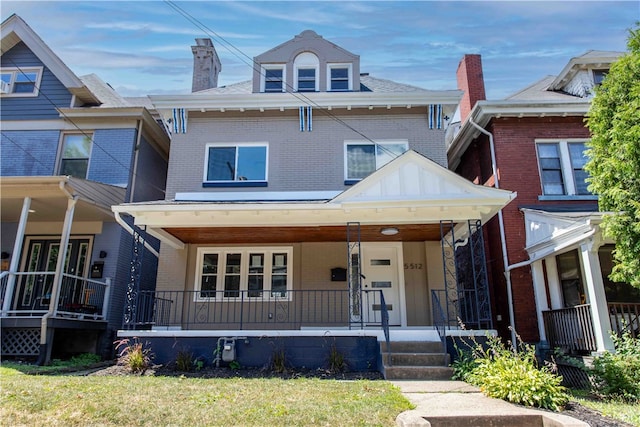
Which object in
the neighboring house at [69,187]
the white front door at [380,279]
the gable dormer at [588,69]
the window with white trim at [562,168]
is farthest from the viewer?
the gable dormer at [588,69]

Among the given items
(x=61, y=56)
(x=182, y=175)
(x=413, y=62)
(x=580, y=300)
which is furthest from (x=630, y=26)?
(x=61, y=56)

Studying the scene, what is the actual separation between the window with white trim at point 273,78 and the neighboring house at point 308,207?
0.04 metres

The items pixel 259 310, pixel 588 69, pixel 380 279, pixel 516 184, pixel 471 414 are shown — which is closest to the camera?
pixel 471 414

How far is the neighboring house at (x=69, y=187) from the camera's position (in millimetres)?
10555

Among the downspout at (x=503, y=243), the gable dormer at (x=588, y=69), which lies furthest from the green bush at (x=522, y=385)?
the gable dormer at (x=588, y=69)

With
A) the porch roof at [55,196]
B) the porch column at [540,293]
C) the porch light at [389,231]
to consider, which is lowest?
the porch column at [540,293]

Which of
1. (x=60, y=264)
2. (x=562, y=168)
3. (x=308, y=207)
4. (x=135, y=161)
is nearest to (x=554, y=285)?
(x=562, y=168)

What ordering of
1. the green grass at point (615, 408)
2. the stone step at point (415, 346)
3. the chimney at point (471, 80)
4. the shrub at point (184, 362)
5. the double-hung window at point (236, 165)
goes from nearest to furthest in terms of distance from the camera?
the green grass at point (615, 408) < the stone step at point (415, 346) < the shrub at point (184, 362) < the double-hung window at point (236, 165) < the chimney at point (471, 80)

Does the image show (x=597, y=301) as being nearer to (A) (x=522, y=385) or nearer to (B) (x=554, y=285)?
(B) (x=554, y=285)

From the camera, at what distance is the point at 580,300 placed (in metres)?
9.40

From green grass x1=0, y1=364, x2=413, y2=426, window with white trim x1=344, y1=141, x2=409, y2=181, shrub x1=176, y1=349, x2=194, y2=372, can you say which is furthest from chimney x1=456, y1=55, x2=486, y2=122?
shrub x1=176, y1=349, x2=194, y2=372

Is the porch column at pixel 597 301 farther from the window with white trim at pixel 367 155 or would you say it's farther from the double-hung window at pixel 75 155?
the double-hung window at pixel 75 155

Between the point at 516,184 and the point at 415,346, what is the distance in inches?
217

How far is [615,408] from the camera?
539cm
